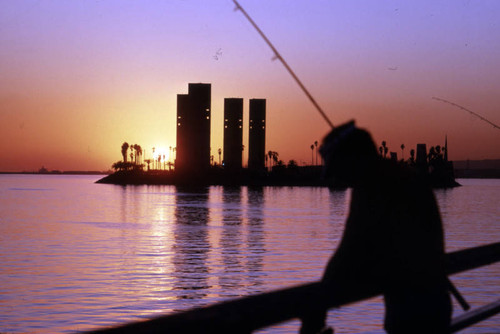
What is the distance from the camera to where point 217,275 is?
29.0 m

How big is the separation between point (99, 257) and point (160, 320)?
116ft

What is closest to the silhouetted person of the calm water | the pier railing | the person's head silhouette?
the person's head silhouette

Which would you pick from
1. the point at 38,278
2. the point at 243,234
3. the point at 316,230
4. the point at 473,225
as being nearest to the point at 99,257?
the point at 38,278

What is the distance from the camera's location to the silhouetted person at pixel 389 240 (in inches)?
123

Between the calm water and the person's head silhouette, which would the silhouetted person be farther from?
the calm water

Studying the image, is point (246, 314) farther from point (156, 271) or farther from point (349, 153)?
point (156, 271)

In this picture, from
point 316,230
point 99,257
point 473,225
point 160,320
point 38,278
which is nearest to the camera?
point 160,320

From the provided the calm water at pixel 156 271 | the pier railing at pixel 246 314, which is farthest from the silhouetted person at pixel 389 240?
the calm water at pixel 156 271

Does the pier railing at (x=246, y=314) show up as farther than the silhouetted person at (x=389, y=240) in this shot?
No

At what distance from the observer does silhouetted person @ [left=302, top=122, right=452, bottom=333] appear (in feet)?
10.2

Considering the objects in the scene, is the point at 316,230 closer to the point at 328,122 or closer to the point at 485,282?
the point at 485,282

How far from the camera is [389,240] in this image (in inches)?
124

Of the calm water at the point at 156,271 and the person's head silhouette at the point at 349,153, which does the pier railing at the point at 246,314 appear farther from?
the calm water at the point at 156,271

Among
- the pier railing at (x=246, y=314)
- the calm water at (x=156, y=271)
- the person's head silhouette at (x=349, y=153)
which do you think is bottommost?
the calm water at (x=156, y=271)
